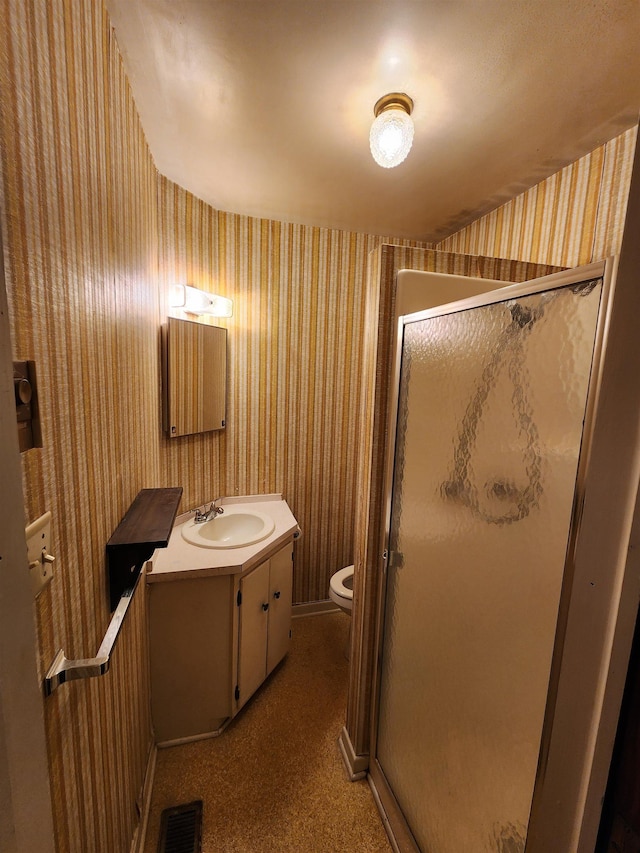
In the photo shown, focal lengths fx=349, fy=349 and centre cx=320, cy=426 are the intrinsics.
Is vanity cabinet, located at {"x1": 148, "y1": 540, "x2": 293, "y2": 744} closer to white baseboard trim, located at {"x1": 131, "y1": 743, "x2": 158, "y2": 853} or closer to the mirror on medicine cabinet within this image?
white baseboard trim, located at {"x1": 131, "y1": 743, "x2": 158, "y2": 853}

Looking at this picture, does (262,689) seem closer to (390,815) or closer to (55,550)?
(390,815)

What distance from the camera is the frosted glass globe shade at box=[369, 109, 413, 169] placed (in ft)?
3.88

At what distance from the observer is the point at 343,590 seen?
Answer: 1.97 m

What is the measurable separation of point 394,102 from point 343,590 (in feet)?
7.18

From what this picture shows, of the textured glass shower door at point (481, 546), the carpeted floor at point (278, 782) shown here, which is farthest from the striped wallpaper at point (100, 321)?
the textured glass shower door at point (481, 546)

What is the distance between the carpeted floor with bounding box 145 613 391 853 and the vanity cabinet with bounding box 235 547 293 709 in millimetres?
164

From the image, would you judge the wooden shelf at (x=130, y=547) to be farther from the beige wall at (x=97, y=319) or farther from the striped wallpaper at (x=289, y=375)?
the striped wallpaper at (x=289, y=375)

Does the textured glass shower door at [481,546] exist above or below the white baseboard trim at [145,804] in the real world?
above

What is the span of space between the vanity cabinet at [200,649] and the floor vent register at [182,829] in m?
0.27

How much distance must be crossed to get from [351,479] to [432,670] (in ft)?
4.83

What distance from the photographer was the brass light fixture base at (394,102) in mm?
1192

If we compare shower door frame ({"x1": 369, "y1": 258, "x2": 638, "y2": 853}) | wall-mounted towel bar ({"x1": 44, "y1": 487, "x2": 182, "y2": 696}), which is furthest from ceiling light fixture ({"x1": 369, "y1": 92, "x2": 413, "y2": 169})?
wall-mounted towel bar ({"x1": 44, "y1": 487, "x2": 182, "y2": 696})

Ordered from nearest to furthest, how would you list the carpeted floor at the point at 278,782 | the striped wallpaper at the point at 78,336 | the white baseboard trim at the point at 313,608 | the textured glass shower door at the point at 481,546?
1. the striped wallpaper at the point at 78,336
2. the textured glass shower door at the point at 481,546
3. the carpeted floor at the point at 278,782
4. the white baseboard trim at the point at 313,608

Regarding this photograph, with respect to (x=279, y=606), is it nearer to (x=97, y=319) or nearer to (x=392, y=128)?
(x=97, y=319)
